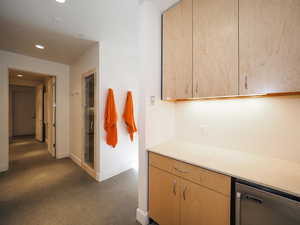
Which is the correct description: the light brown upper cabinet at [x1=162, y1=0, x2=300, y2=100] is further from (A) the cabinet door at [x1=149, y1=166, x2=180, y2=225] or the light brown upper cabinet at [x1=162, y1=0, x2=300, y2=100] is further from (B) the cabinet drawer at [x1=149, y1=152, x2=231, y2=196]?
(A) the cabinet door at [x1=149, y1=166, x2=180, y2=225]

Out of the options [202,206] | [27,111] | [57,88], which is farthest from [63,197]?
[27,111]

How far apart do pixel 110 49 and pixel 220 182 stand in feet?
9.03

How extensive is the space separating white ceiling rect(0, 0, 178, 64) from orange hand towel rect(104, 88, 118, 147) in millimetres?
1045

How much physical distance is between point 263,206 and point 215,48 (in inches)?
50.9

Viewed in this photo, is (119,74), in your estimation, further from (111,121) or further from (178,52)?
(178,52)

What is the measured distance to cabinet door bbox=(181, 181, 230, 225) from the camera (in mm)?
977

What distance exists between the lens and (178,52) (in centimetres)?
151

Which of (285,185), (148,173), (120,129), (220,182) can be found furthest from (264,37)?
(120,129)

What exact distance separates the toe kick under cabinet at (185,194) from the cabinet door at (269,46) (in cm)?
79

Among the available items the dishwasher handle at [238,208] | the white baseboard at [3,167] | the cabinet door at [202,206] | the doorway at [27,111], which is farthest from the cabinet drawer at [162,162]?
the doorway at [27,111]

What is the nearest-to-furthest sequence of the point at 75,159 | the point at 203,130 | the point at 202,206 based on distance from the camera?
the point at 202,206 → the point at 203,130 → the point at 75,159

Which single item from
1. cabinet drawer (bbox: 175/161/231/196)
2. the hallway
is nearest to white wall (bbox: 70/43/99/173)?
the hallway

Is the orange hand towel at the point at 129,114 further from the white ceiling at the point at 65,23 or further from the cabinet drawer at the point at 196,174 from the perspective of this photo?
the cabinet drawer at the point at 196,174

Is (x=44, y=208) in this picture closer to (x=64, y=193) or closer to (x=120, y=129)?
→ (x=64, y=193)
